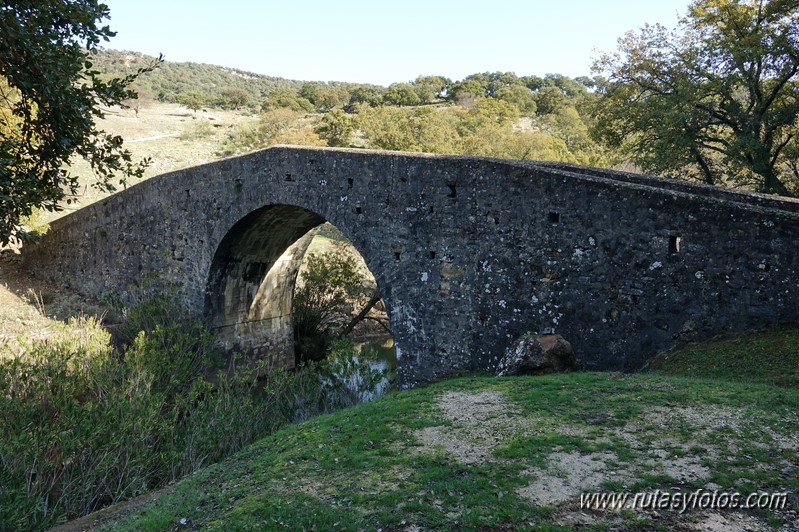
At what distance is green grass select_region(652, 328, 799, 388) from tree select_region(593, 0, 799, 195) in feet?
31.4

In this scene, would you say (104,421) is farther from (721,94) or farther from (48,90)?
(721,94)

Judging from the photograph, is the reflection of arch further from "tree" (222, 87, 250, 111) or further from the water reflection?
"tree" (222, 87, 250, 111)

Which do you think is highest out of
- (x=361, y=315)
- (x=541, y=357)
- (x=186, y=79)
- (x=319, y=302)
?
(x=186, y=79)

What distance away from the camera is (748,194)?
9.37 m

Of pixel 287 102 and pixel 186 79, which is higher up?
pixel 186 79

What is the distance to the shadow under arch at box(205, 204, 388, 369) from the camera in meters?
15.7

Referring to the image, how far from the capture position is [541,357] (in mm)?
9133

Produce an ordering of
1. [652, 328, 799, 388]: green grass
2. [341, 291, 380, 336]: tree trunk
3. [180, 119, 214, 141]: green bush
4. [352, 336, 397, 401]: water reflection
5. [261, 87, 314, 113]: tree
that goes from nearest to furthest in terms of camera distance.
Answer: [652, 328, 799, 388]: green grass < [352, 336, 397, 401]: water reflection < [341, 291, 380, 336]: tree trunk < [180, 119, 214, 141]: green bush < [261, 87, 314, 113]: tree

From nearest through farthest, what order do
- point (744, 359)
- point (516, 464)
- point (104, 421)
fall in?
point (516, 464)
point (744, 359)
point (104, 421)

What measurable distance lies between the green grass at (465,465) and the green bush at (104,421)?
2032 mm

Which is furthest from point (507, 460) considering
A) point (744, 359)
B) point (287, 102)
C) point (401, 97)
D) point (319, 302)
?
point (401, 97)

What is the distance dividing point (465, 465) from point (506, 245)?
561cm

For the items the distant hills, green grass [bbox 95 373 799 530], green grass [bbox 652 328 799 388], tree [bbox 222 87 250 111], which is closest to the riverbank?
green grass [bbox 95 373 799 530]

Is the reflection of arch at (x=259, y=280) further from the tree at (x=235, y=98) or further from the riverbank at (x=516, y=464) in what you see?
the tree at (x=235, y=98)
